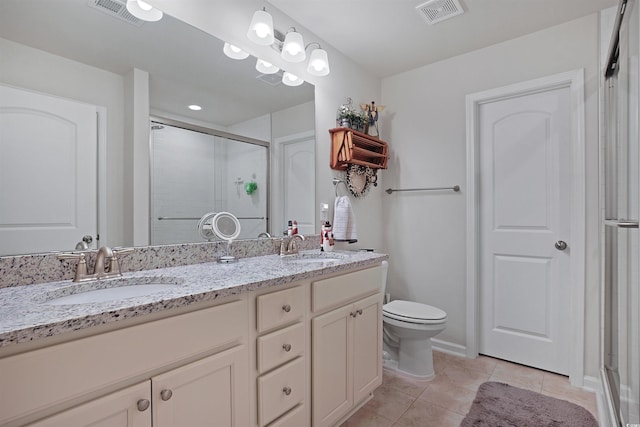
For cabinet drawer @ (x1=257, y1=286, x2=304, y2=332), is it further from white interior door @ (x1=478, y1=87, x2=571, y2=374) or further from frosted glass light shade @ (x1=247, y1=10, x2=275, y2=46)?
white interior door @ (x1=478, y1=87, x2=571, y2=374)

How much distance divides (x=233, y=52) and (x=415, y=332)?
203cm

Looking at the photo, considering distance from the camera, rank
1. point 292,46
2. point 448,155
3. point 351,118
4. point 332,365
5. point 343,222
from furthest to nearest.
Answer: point 448,155 < point 351,118 < point 343,222 < point 292,46 < point 332,365

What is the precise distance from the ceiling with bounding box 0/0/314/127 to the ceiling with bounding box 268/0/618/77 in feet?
1.67

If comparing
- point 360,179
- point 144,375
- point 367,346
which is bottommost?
point 367,346

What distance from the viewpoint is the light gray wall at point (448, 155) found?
6.75 ft

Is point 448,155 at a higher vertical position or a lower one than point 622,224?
higher

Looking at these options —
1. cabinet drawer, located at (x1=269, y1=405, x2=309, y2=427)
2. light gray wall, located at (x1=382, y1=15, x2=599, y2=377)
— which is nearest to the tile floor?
light gray wall, located at (x1=382, y1=15, x2=599, y2=377)

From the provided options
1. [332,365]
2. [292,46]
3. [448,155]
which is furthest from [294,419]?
[448,155]

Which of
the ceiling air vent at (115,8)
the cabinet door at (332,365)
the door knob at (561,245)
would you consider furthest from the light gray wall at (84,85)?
the door knob at (561,245)

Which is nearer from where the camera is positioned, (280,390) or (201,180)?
(280,390)

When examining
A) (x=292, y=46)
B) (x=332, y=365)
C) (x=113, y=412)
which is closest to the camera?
(x=113, y=412)

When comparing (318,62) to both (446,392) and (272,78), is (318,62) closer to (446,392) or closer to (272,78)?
(272,78)

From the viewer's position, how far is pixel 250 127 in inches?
75.9

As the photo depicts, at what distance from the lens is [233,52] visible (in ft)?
5.88
